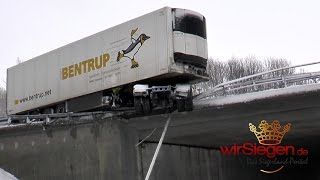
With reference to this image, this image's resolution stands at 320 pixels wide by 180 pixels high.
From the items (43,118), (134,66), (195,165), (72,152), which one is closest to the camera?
(134,66)

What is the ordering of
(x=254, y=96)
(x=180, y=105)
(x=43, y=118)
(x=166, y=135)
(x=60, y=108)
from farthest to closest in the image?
(x=60, y=108), (x=43, y=118), (x=166, y=135), (x=180, y=105), (x=254, y=96)

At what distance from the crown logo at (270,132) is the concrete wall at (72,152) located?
4569mm

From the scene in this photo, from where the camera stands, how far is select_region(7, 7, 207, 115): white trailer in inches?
597

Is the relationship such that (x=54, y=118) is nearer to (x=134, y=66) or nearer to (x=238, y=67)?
(x=134, y=66)

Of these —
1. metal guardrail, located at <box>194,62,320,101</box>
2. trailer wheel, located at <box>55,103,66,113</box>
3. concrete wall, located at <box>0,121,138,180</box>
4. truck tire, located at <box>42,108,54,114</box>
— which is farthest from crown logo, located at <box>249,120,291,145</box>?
truck tire, located at <box>42,108,54,114</box>

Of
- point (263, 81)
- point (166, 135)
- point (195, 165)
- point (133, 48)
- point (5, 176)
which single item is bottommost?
point (5, 176)

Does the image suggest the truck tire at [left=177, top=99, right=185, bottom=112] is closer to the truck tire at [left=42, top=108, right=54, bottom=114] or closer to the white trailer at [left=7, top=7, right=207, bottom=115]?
the white trailer at [left=7, top=7, right=207, bottom=115]

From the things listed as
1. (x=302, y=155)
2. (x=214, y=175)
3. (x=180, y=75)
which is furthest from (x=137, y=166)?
(x=302, y=155)

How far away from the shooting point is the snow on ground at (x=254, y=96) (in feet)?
40.0

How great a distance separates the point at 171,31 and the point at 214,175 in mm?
7349

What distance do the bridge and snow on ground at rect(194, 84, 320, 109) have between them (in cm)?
2

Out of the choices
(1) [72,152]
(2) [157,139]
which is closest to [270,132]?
(2) [157,139]

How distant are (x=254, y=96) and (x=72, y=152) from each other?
25.7ft

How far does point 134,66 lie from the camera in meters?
16.0
